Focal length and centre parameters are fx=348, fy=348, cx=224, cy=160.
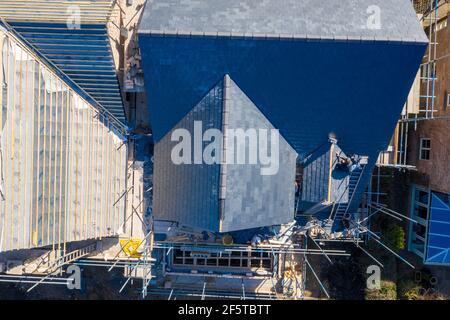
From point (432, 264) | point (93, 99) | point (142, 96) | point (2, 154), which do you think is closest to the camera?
point (2, 154)

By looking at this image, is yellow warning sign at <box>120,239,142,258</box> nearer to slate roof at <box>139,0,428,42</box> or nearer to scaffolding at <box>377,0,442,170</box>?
slate roof at <box>139,0,428,42</box>

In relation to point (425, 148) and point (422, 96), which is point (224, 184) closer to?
point (422, 96)

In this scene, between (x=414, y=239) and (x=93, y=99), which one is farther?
(x=414, y=239)

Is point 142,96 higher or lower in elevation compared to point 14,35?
lower

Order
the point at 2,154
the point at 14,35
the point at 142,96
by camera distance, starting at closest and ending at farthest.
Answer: the point at 2,154
the point at 14,35
the point at 142,96

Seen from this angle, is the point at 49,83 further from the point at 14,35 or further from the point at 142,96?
the point at 142,96

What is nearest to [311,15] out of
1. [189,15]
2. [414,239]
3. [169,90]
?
[189,15]

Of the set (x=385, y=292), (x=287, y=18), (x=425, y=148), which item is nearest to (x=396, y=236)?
(x=385, y=292)

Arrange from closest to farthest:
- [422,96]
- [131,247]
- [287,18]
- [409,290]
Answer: [287,18]
[131,247]
[422,96]
[409,290]
